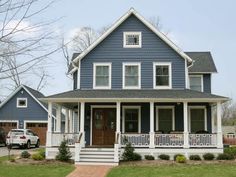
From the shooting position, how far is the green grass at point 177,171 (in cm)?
1623

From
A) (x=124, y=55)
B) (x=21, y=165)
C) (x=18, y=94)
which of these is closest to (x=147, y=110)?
(x=124, y=55)

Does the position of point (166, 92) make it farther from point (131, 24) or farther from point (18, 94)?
point (18, 94)

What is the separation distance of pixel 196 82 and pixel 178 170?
10.3 m

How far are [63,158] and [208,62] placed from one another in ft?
41.5

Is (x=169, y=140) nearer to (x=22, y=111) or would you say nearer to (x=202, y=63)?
(x=202, y=63)

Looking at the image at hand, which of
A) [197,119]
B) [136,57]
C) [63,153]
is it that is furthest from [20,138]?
[197,119]

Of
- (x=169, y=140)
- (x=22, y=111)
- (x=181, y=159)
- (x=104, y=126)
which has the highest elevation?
(x=22, y=111)

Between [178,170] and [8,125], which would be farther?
[8,125]

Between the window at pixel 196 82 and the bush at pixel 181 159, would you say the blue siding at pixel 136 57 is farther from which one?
the bush at pixel 181 159

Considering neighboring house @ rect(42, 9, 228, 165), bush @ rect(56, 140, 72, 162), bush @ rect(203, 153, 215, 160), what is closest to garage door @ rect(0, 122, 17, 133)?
neighboring house @ rect(42, 9, 228, 165)

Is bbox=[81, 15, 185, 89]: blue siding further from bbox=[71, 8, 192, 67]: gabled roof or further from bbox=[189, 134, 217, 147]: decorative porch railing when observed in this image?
bbox=[189, 134, 217, 147]: decorative porch railing

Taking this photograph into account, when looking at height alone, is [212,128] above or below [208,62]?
below

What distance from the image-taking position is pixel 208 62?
27.5 m

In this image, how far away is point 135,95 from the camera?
2197 centimetres
